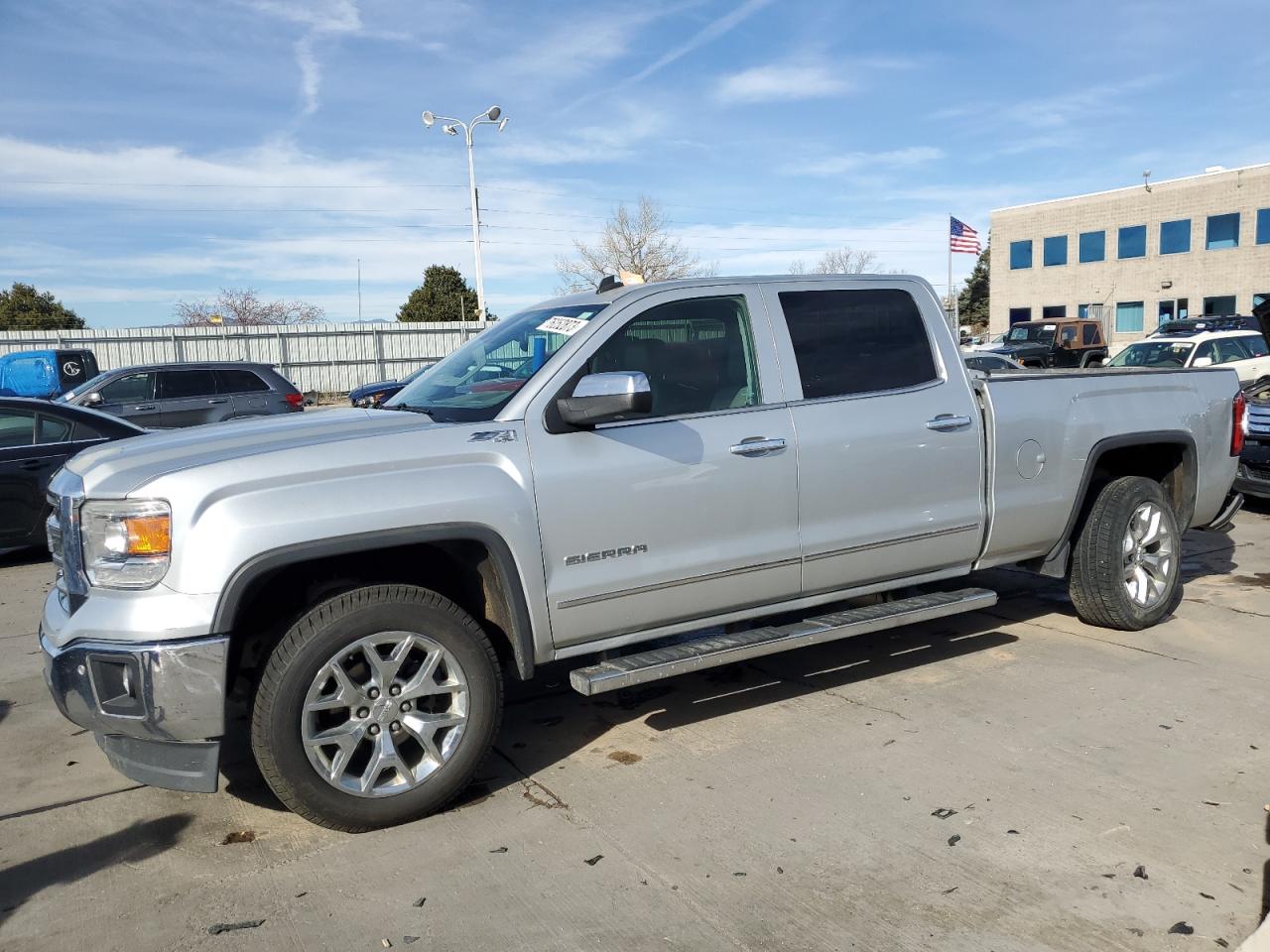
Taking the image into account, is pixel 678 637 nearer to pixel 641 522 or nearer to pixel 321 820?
pixel 641 522

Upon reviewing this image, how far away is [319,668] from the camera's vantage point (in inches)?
143

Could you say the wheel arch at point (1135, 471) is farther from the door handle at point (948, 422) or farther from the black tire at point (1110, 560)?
the door handle at point (948, 422)

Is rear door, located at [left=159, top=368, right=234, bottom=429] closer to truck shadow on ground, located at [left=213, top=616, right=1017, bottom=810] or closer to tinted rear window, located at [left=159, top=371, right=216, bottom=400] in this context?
tinted rear window, located at [left=159, top=371, right=216, bottom=400]

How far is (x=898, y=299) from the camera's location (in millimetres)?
5383

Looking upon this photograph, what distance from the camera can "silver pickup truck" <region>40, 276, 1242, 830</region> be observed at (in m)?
3.54

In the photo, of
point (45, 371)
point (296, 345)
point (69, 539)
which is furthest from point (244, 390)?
point (296, 345)

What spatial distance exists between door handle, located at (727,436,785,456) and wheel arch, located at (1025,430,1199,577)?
80.4 inches

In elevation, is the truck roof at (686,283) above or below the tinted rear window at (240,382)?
above

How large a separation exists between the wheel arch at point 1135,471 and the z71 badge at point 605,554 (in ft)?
8.79

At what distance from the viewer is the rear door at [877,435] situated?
15.5ft

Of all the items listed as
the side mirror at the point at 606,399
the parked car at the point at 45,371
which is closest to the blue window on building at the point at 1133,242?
the parked car at the point at 45,371

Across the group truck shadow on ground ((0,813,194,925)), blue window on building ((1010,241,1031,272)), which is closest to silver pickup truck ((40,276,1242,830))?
truck shadow on ground ((0,813,194,925))

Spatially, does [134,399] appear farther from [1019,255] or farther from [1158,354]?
[1019,255]

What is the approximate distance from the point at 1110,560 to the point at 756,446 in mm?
2547
